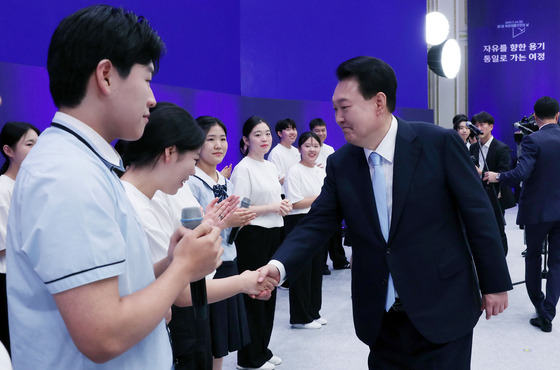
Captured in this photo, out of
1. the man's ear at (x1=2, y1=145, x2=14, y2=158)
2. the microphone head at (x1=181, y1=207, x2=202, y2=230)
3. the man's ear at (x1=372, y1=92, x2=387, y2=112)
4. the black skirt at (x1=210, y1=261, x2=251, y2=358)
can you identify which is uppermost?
the man's ear at (x1=372, y1=92, x2=387, y2=112)

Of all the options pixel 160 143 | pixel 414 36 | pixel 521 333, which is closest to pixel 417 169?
pixel 160 143

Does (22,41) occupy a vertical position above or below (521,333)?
above

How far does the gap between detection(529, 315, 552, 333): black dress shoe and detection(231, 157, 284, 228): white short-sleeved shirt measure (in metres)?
2.02

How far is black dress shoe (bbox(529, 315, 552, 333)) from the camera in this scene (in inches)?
146

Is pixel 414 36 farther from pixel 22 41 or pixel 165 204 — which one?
pixel 165 204

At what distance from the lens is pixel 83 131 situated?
0.84 m

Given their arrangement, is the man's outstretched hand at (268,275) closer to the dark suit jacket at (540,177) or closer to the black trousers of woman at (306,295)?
the black trousers of woman at (306,295)

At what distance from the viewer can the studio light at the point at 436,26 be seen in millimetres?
8211

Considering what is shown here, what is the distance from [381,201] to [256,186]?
1.77m

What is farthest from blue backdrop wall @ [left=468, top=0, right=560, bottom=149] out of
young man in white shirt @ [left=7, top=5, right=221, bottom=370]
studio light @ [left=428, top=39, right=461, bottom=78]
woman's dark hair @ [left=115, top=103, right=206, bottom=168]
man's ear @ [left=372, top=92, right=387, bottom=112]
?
young man in white shirt @ [left=7, top=5, right=221, bottom=370]

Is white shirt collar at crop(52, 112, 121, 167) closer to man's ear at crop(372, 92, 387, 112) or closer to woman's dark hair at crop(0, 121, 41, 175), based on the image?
man's ear at crop(372, 92, 387, 112)

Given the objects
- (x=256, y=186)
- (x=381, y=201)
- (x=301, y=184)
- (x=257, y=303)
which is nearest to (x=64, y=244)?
(x=381, y=201)

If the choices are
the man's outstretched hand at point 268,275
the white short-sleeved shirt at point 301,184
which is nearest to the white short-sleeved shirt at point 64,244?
the man's outstretched hand at point 268,275

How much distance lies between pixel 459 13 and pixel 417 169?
31.9ft
